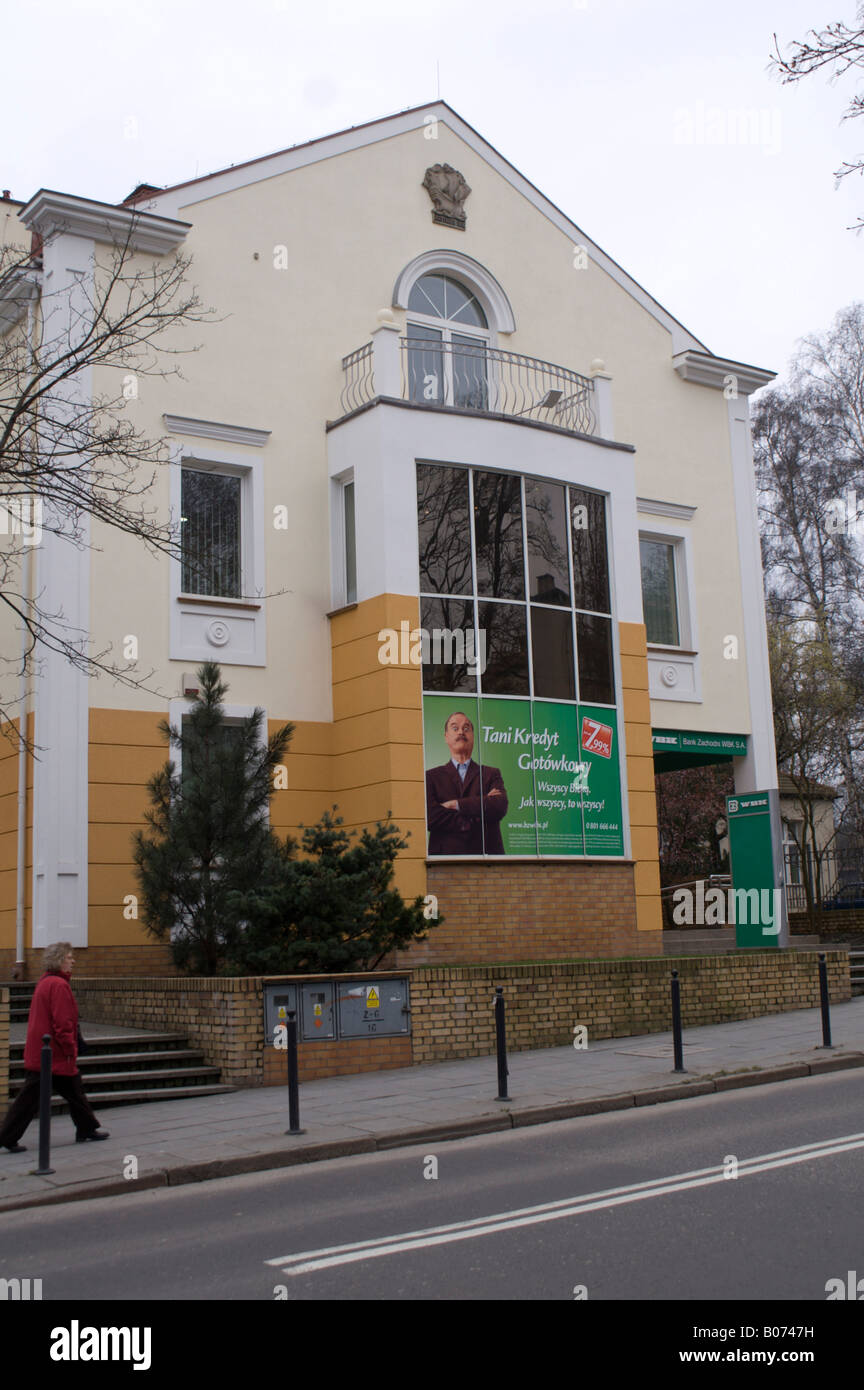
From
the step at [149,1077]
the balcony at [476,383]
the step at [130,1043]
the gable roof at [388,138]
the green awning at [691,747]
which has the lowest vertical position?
the step at [149,1077]

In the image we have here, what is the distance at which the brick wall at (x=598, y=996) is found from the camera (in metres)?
14.0

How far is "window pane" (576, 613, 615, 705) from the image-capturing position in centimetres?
1912

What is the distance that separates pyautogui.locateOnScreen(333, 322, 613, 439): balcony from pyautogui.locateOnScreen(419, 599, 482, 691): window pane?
283 centimetres

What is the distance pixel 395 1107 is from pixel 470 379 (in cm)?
1262

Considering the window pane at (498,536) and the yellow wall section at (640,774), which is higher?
the window pane at (498,536)

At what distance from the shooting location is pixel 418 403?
1841 cm

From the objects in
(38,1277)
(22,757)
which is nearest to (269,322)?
(22,757)

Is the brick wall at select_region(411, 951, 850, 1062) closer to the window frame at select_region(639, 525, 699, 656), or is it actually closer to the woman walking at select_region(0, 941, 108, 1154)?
the woman walking at select_region(0, 941, 108, 1154)

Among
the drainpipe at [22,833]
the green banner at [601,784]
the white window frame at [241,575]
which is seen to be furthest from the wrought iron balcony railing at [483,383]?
the drainpipe at [22,833]

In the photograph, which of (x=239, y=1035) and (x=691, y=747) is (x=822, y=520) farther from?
(x=239, y=1035)

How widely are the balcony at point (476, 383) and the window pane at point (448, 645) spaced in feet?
9.30

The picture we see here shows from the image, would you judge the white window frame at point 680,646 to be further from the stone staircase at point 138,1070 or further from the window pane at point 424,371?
the stone staircase at point 138,1070
